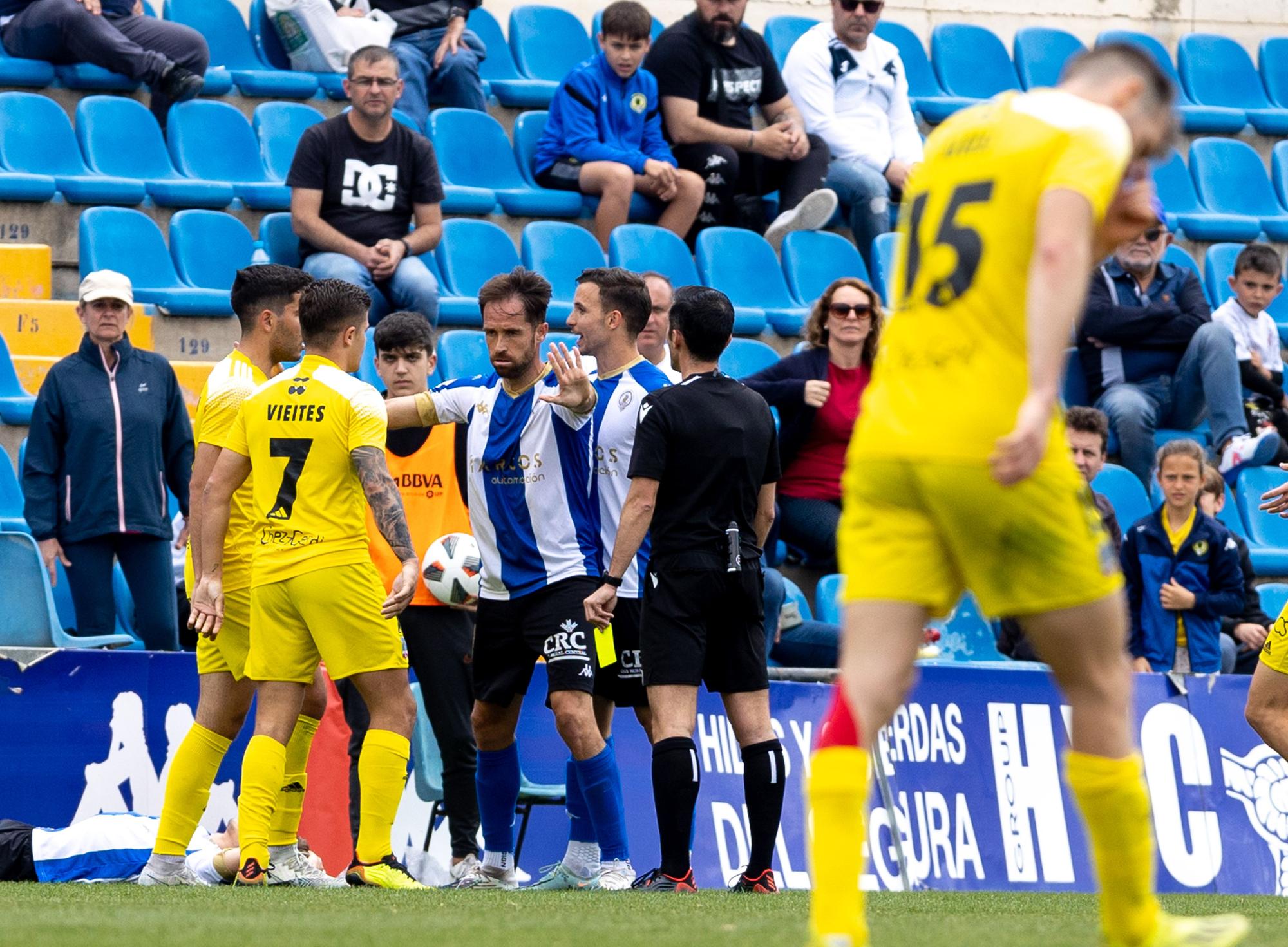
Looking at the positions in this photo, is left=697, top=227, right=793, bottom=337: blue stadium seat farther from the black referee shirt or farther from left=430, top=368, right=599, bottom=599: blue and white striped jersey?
the black referee shirt

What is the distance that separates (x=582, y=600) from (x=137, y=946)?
3.11 meters

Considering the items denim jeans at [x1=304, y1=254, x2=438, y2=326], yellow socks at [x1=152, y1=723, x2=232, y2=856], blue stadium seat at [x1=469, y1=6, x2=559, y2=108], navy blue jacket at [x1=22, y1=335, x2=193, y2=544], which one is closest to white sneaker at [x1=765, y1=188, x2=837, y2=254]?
blue stadium seat at [x1=469, y1=6, x2=559, y2=108]

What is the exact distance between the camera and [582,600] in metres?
7.36

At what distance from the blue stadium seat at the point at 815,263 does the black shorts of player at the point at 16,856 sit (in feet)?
21.4

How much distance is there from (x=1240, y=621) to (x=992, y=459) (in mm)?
7144

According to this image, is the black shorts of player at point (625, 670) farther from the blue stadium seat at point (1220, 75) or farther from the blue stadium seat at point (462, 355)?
the blue stadium seat at point (1220, 75)

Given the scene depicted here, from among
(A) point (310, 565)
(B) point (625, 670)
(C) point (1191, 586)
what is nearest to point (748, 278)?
(C) point (1191, 586)

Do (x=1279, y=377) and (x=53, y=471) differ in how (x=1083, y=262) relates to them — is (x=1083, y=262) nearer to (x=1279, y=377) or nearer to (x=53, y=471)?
(x=53, y=471)

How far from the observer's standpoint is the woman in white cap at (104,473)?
348 inches

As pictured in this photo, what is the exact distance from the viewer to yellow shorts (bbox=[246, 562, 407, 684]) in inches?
276

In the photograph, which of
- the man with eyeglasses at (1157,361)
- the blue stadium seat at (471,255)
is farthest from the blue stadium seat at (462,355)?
the man with eyeglasses at (1157,361)

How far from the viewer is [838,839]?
3887 millimetres

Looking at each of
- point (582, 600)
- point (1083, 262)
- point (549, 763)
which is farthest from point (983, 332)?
point (549, 763)

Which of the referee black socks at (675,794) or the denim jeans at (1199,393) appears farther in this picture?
the denim jeans at (1199,393)
